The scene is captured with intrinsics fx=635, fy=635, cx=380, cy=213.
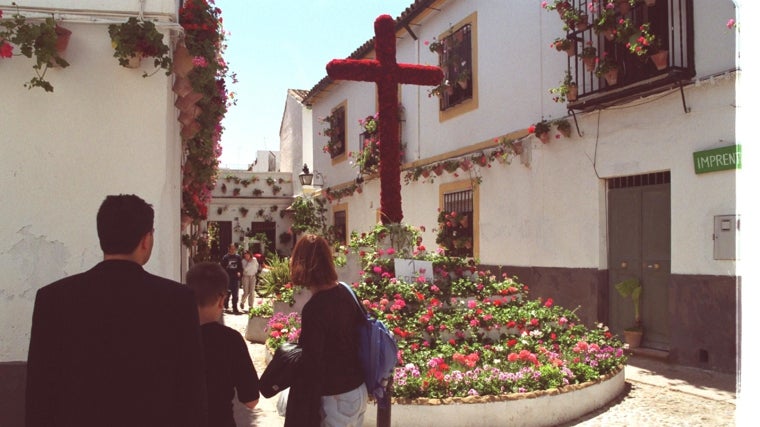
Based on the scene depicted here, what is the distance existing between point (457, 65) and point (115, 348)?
12.2 m

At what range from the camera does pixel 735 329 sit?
736cm

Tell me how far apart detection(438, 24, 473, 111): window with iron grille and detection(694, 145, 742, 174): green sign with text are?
19.2 feet

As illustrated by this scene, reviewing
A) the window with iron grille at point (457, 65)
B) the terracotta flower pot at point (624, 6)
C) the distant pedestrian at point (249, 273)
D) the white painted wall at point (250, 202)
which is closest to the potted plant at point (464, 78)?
the window with iron grille at point (457, 65)

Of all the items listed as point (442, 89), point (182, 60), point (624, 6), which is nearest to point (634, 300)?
point (624, 6)

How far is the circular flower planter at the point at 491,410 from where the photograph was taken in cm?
546

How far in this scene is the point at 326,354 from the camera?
324 cm

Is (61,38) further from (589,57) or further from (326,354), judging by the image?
(589,57)

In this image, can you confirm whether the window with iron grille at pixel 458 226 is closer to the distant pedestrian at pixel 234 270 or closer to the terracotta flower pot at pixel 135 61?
the distant pedestrian at pixel 234 270

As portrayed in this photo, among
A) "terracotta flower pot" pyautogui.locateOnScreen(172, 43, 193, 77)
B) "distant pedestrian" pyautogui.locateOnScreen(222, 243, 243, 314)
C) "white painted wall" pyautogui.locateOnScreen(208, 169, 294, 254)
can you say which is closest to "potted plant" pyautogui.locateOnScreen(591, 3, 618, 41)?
"terracotta flower pot" pyautogui.locateOnScreen(172, 43, 193, 77)

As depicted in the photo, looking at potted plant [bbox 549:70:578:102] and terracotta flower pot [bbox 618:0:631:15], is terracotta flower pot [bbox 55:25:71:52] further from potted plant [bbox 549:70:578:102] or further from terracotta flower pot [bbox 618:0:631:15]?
potted plant [bbox 549:70:578:102]

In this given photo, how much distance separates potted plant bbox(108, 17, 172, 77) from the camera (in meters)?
4.40

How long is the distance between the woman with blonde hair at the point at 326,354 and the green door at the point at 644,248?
6.57 meters

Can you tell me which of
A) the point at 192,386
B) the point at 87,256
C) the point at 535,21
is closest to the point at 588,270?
the point at 535,21

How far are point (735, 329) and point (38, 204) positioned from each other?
729 cm
